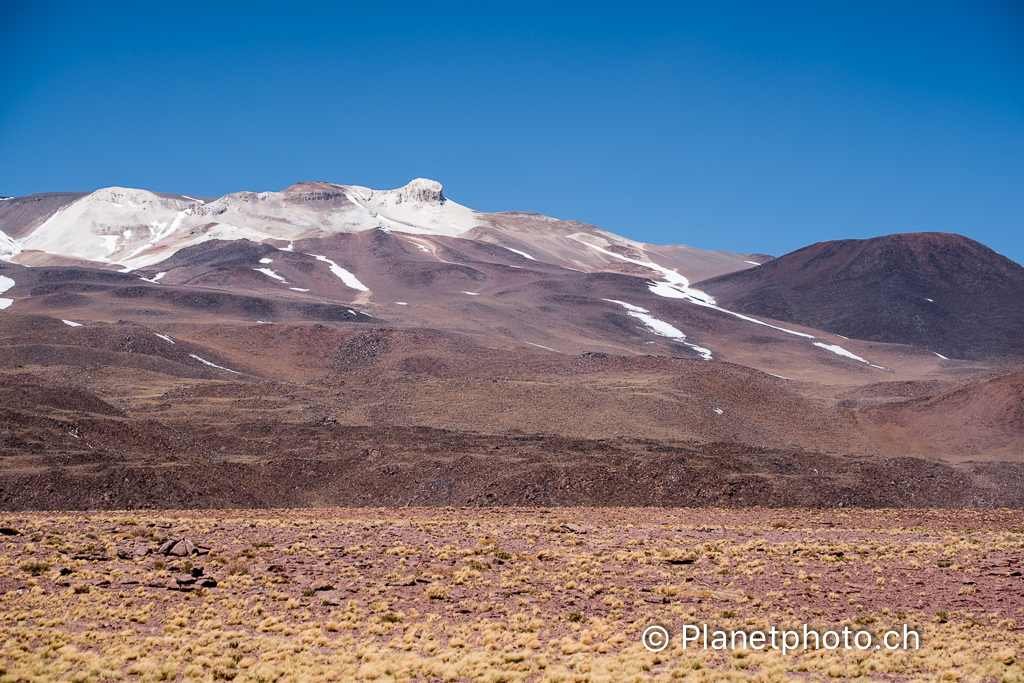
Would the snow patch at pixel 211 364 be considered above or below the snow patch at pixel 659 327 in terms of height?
below

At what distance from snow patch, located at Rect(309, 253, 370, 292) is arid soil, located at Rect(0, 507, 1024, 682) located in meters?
102

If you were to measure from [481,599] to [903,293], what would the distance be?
116m

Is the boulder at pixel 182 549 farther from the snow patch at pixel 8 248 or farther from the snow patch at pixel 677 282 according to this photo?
the snow patch at pixel 8 248

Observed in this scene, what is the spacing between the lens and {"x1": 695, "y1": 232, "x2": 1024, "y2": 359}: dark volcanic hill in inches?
4203

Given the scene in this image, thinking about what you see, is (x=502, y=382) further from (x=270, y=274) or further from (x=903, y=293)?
(x=903, y=293)

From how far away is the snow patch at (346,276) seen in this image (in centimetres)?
12225

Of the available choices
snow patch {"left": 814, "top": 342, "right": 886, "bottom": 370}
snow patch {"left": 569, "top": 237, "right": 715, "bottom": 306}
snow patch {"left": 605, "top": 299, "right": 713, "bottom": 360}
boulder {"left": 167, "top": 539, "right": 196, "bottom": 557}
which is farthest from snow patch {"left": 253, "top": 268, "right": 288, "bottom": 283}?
boulder {"left": 167, "top": 539, "right": 196, "bottom": 557}

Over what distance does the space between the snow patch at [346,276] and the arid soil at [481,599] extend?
10201cm

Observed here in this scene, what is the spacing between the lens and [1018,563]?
662 inches

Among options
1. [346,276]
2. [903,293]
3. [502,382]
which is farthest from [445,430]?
[903,293]

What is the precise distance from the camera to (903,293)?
116 meters

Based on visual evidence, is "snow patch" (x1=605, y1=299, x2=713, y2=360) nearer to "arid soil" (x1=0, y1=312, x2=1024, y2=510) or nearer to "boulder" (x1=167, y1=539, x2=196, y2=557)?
"arid soil" (x1=0, y1=312, x2=1024, y2=510)

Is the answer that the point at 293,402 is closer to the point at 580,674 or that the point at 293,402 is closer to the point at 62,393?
the point at 62,393

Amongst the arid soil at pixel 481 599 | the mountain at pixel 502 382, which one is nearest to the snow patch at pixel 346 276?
the mountain at pixel 502 382
